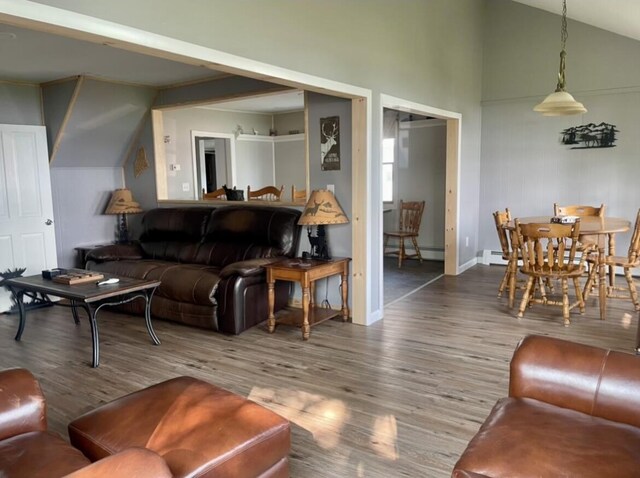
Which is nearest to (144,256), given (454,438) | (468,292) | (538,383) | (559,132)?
(468,292)

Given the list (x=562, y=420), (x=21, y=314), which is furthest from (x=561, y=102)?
(x=21, y=314)

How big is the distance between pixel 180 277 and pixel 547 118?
5.15m

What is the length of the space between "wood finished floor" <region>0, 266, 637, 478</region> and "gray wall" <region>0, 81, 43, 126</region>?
2047mm

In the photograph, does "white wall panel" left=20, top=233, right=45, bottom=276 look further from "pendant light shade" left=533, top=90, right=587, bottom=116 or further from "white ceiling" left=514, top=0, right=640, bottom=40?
"white ceiling" left=514, top=0, right=640, bottom=40

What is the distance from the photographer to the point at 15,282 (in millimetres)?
4117

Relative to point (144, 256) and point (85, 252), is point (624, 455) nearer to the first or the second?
point (144, 256)

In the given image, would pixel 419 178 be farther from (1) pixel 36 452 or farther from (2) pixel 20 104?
(1) pixel 36 452

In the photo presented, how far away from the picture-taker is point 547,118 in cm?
657

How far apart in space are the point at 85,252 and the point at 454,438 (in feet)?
15.3

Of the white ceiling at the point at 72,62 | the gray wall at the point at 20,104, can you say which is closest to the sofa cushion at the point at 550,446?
the white ceiling at the point at 72,62

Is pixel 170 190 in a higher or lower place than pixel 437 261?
higher

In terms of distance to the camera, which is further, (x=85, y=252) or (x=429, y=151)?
(x=429, y=151)

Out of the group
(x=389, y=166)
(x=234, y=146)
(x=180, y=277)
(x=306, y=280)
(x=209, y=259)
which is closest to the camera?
(x=306, y=280)

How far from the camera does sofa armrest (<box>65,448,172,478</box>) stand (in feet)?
4.10
